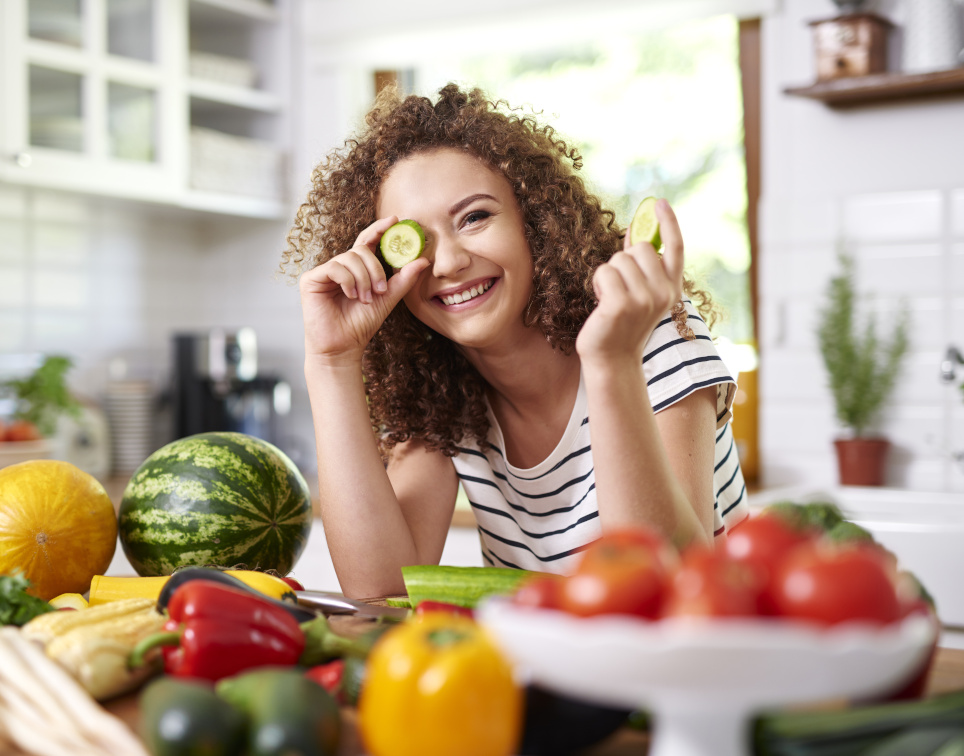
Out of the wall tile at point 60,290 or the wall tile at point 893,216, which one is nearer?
the wall tile at point 893,216

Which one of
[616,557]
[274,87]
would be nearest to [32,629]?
[616,557]

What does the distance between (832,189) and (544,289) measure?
1.65 meters

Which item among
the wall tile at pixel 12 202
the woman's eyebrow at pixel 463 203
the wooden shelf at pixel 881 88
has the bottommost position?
the woman's eyebrow at pixel 463 203

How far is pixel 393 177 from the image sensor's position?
1444 mm

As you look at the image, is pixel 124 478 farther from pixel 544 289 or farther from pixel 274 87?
pixel 544 289

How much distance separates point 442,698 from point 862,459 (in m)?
2.33

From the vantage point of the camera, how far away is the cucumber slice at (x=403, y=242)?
1.35 m

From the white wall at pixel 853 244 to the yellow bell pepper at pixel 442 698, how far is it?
2402 mm

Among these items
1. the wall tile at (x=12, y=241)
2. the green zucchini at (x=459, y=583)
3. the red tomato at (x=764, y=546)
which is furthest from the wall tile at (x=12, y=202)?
the red tomato at (x=764, y=546)

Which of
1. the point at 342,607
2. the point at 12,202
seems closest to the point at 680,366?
the point at 342,607

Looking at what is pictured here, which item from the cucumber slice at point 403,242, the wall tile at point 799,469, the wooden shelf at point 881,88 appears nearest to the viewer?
the cucumber slice at point 403,242

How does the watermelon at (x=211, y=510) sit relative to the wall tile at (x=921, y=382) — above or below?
below

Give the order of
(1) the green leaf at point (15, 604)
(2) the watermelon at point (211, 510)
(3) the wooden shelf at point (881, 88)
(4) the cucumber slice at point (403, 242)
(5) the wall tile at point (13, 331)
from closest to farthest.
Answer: (1) the green leaf at point (15, 604) < (2) the watermelon at point (211, 510) < (4) the cucumber slice at point (403, 242) < (3) the wooden shelf at point (881, 88) < (5) the wall tile at point (13, 331)

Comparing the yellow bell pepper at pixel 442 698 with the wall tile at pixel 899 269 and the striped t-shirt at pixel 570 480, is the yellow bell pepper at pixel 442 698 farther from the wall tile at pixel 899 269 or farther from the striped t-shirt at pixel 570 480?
the wall tile at pixel 899 269
